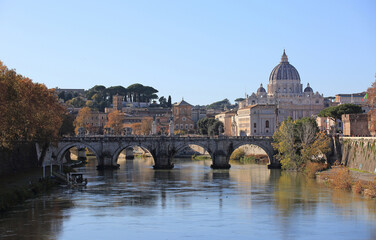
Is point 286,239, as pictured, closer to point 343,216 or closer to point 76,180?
point 343,216

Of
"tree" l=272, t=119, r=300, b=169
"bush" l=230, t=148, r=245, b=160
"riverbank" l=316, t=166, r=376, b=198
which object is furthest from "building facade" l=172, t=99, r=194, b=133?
"riverbank" l=316, t=166, r=376, b=198

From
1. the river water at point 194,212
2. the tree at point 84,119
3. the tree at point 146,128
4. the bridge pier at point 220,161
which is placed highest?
the tree at point 84,119

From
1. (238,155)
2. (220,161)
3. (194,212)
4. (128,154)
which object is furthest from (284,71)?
(194,212)

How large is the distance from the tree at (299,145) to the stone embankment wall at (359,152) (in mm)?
2319

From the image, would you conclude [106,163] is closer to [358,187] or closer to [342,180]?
[342,180]

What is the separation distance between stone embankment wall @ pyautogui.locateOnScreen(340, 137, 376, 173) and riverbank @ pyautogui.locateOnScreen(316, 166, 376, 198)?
93 centimetres

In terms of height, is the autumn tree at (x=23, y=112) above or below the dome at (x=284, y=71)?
below

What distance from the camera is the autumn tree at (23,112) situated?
152ft

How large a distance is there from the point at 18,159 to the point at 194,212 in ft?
68.5

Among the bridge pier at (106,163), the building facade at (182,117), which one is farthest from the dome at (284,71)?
the bridge pier at (106,163)

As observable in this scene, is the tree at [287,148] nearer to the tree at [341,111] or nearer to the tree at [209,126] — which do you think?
the tree at [341,111]

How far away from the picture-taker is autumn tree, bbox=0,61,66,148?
46.3 meters

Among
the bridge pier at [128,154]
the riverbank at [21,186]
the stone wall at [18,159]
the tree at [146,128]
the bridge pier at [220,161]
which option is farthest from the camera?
the tree at [146,128]

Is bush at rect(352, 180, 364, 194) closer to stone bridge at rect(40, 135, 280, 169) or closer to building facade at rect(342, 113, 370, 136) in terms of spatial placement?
stone bridge at rect(40, 135, 280, 169)
